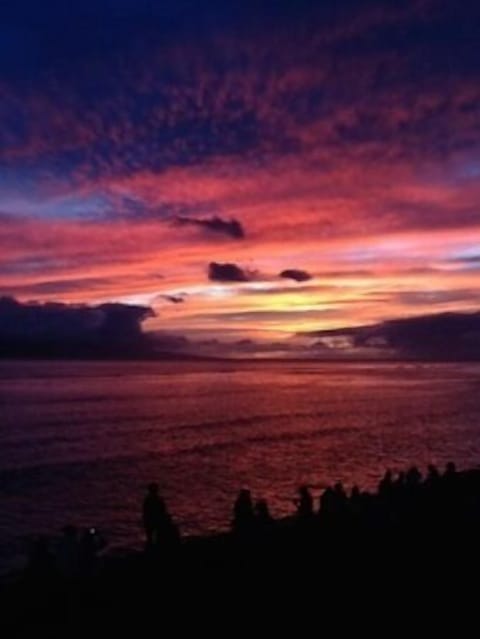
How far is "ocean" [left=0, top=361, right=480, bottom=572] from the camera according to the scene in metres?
34.7

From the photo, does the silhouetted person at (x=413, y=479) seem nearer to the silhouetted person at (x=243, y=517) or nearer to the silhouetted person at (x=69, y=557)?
the silhouetted person at (x=243, y=517)

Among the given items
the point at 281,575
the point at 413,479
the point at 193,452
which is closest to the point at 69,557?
the point at 281,575

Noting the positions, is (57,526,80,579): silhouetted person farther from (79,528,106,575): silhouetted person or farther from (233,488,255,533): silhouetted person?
(233,488,255,533): silhouetted person

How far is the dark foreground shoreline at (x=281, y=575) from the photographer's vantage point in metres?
13.9

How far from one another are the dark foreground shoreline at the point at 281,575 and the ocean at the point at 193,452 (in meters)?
10.1

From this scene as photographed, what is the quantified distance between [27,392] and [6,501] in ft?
328

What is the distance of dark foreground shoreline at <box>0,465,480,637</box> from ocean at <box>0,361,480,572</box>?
33.3 ft

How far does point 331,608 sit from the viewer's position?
14.4 m

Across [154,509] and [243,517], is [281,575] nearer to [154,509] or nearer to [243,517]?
[243,517]

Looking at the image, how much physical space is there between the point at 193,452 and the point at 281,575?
39.9 meters

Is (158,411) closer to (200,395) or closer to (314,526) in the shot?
(200,395)

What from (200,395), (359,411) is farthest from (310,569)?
(200,395)

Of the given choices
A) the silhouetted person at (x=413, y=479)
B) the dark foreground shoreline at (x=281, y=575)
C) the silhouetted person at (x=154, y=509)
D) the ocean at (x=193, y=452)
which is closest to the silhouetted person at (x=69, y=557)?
the dark foreground shoreline at (x=281, y=575)

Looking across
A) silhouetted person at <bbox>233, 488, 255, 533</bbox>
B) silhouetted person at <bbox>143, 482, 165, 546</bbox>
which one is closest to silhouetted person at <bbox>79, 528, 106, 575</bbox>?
silhouetted person at <bbox>143, 482, 165, 546</bbox>
